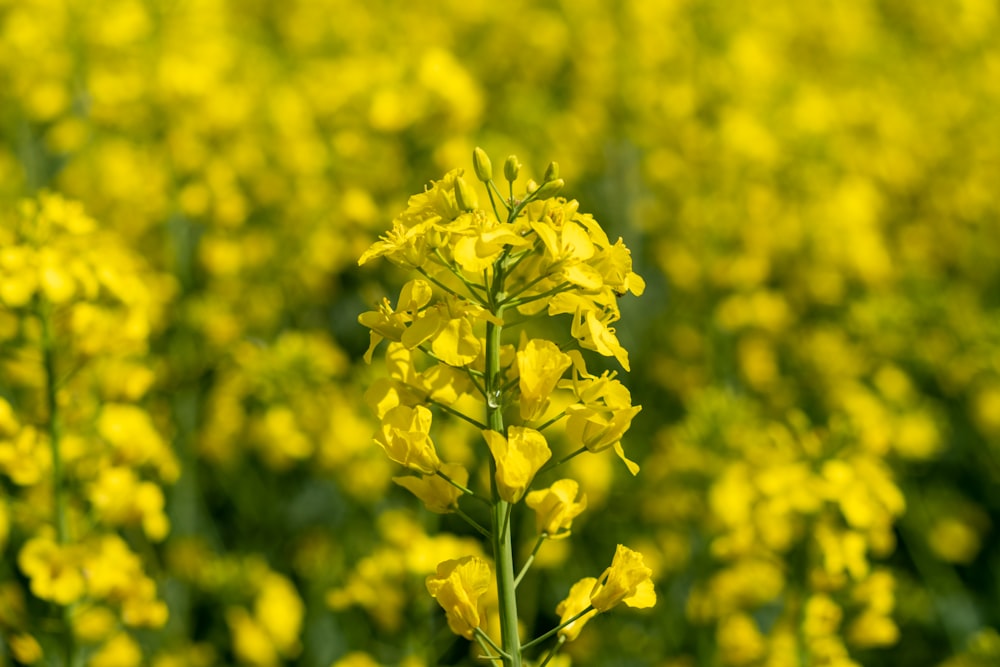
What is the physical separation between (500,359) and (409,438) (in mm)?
169

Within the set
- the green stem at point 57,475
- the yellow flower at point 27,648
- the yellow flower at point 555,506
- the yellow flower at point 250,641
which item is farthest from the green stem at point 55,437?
the yellow flower at point 555,506

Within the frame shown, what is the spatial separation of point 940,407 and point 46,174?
3.78 metres

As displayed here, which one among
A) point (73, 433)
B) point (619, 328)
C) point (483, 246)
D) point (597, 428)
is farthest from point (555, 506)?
point (619, 328)

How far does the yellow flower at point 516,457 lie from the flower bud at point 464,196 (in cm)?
31

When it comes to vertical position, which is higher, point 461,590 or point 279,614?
point 461,590

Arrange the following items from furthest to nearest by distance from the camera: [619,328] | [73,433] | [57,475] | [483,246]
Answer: [619,328]
[73,433]
[57,475]
[483,246]

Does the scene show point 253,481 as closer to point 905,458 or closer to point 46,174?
point 46,174

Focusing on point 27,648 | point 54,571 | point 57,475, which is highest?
point 57,475

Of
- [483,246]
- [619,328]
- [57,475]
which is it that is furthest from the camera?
[619,328]

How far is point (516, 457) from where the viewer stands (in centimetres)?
148

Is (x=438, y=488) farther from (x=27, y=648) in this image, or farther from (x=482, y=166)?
(x=27, y=648)

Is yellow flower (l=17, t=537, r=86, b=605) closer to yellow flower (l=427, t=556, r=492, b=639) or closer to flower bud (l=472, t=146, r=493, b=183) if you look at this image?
yellow flower (l=427, t=556, r=492, b=639)

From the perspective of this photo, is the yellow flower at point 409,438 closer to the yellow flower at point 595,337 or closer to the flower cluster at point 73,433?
the yellow flower at point 595,337

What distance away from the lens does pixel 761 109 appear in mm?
5105
